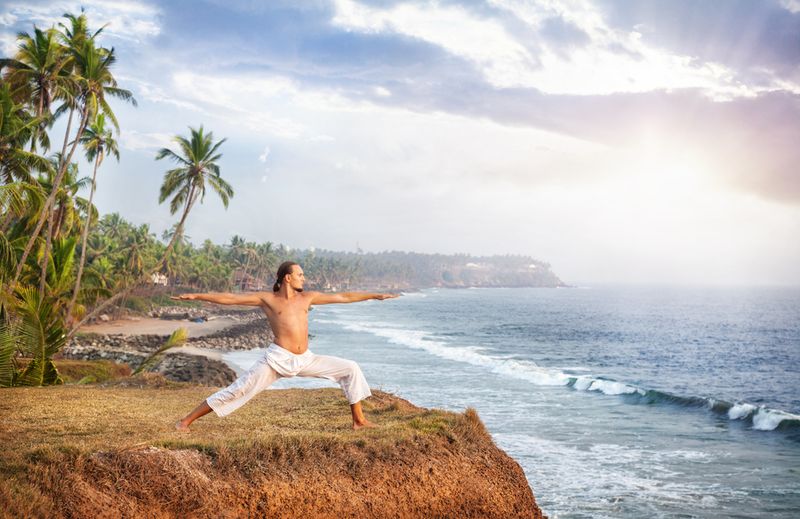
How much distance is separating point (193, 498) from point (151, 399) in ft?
19.7

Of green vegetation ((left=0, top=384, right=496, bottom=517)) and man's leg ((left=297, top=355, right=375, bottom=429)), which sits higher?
man's leg ((left=297, top=355, right=375, bottom=429))

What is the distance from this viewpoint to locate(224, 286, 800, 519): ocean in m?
14.6

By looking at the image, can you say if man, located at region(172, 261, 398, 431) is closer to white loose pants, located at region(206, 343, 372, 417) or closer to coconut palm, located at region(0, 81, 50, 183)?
white loose pants, located at region(206, 343, 372, 417)

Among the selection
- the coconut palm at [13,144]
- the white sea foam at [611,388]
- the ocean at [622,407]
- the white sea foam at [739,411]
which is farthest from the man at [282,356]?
the white sea foam at [611,388]

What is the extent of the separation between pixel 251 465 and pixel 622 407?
23.7 m

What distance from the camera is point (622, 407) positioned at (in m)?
27.3

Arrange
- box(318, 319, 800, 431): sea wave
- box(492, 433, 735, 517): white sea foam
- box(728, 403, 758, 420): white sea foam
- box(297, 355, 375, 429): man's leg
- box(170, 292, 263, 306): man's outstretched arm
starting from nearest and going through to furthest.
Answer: box(170, 292, 263, 306): man's outstretched arm
box(297, 355, 375, 429): man's leg
box(492, 433, 735, 517): white sea foam
box(318, 319, 800, 431): sea wave
box(728, 403, 758, 420): white sea foam

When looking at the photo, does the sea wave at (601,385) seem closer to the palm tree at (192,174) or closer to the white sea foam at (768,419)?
the white sea foam at (768,419)

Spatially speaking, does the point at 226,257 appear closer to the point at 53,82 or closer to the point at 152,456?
the point at 53,82

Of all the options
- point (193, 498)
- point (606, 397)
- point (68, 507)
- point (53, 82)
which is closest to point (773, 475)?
point (606, 397)

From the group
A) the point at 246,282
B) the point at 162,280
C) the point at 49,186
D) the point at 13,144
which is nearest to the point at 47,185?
the point at 49,186

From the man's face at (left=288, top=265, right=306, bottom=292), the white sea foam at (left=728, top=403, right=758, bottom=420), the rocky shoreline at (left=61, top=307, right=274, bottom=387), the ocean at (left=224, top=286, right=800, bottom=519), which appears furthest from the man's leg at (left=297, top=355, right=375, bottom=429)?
the white sea foam at (left=728, top=403, right=758, bottom=420)

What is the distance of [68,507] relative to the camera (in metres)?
5.48

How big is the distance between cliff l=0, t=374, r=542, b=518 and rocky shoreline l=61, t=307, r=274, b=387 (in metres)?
21.0
